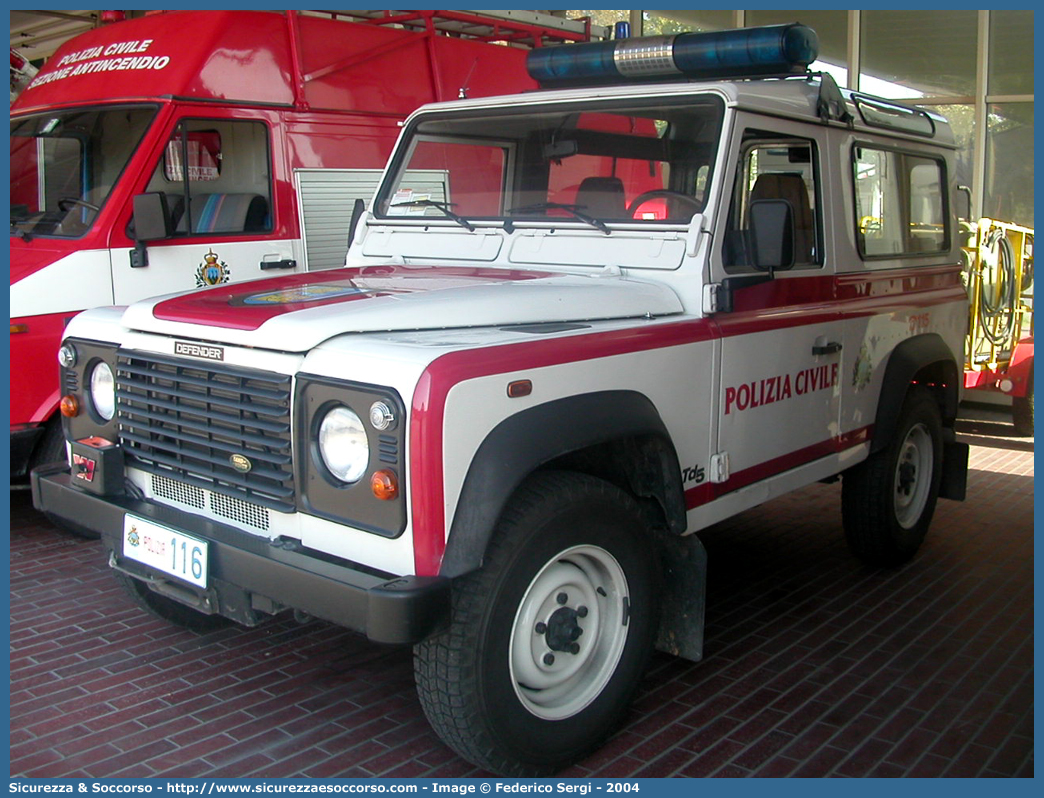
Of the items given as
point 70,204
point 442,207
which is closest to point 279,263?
point 70,204

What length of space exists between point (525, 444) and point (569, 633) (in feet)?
2.23

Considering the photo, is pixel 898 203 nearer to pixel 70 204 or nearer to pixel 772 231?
pixel 772 231

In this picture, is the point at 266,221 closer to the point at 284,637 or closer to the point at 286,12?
the point at 286,12

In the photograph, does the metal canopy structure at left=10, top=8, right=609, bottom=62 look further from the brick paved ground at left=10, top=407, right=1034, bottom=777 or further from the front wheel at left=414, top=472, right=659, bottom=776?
the front wheel at left=414, top=472, right=659, bottom=776

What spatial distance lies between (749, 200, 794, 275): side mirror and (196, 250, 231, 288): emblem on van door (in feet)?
10.5

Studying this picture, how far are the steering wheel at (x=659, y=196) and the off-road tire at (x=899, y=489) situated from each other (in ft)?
6.05

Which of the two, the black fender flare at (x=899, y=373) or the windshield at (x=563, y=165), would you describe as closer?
the windshield at (x=563, y=165)

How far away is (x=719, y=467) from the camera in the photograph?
374cm

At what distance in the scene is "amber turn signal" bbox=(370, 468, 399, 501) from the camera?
2688 millimetres

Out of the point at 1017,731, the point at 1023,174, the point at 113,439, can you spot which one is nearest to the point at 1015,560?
the point at 1017,731

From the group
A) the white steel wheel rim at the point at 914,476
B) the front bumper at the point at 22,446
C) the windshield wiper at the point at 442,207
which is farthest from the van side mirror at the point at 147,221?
the white steel wheel rim at the point at 914,476

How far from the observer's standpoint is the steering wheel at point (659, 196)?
12.4ft

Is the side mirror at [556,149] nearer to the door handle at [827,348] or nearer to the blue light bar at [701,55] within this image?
the blue light bar at [701,55]

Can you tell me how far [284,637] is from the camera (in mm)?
4262
